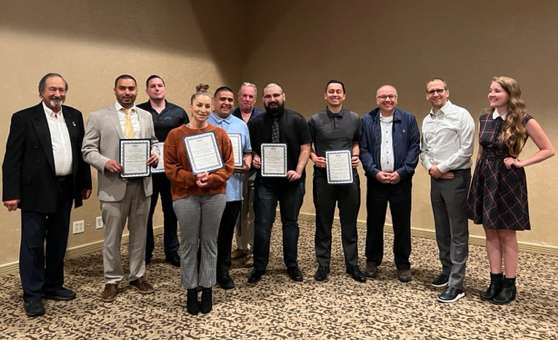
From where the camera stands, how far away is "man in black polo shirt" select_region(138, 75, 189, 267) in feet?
12.6

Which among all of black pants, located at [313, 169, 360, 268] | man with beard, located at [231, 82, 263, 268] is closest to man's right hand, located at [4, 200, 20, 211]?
man with beard, located at [231, 82, 263, 268]

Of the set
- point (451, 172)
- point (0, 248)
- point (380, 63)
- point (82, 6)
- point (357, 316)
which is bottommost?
point (357, 316)

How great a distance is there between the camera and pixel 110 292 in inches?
125

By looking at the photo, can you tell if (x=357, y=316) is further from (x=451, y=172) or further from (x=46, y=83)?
(x=46, y=83)

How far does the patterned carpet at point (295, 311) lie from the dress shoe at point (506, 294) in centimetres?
6

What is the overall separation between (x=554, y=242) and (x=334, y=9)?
4.04m

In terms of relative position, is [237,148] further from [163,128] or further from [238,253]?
[238,253]

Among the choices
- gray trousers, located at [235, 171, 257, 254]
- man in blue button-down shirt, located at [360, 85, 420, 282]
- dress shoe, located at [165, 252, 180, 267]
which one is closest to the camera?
man in blue button-down shirt, located at [360, 85, 420, 282]

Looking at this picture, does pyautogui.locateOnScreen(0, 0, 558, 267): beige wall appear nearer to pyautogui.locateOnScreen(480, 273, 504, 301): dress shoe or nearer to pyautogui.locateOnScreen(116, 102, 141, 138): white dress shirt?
pyautogui.locateOnScreen(116, 102, 141, 138): white dress shirt

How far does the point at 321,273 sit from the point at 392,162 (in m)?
1.17

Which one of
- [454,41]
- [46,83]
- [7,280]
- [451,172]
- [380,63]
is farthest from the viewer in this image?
[380,63]

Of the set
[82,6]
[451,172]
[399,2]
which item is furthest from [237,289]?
[399,2]

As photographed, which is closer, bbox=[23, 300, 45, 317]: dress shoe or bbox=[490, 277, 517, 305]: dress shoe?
bbox=[23, 300, 45, 317]: dress shoe

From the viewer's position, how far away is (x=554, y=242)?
14.9 ft
